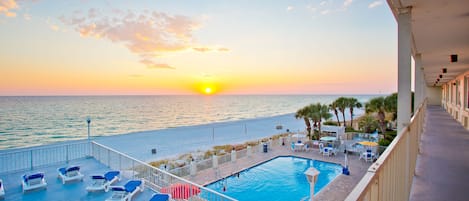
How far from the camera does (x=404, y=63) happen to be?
379 centimetres

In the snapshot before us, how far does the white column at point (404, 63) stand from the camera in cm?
379

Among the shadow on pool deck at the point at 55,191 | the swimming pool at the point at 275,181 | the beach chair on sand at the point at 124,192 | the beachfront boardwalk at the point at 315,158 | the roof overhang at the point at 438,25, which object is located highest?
the roof overhang at the point at 438,25

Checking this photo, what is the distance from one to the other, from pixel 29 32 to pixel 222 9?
14555 mm

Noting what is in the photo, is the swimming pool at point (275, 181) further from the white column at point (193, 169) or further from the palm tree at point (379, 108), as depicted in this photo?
Answer: the palm tree at point (379, 108)

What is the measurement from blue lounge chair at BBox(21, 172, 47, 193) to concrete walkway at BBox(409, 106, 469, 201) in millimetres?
9781

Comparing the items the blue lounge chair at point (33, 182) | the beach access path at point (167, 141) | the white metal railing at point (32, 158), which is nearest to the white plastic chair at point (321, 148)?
the beach access path at point (167, 141)

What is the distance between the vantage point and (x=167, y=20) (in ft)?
50.7

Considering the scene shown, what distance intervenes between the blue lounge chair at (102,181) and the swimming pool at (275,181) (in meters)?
5.16

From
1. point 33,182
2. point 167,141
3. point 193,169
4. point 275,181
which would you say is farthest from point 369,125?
point 33,182

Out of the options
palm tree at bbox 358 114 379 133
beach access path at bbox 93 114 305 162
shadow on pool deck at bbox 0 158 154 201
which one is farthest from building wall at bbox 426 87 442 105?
shadow on pool deck at bbox 0 158 154 201

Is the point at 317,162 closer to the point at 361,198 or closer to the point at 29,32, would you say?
the point at 361,198

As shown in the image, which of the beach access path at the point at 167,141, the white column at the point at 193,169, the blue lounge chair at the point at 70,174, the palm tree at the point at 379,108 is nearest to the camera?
the blue lounge chair at the point at 70,174

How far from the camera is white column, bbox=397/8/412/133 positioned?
3787 millimetres

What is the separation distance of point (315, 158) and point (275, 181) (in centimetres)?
465
